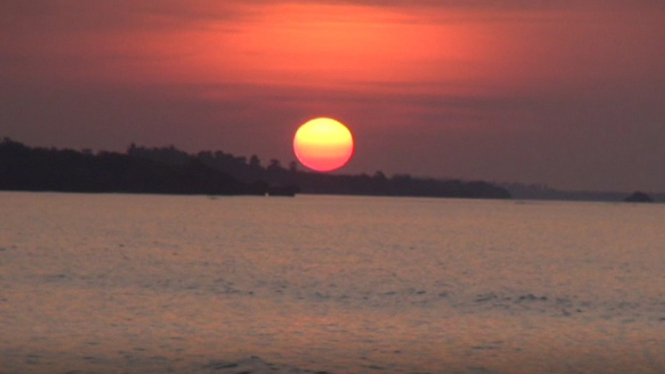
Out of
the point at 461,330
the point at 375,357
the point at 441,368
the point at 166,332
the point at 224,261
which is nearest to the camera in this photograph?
the point at 441,368

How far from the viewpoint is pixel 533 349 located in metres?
35.4

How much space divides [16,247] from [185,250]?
15.9 m

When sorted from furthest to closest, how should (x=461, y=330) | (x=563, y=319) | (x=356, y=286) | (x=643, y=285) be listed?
(x=643, y=285)
(x=356, y=286)
(x=563, y=319)
(x=461, y=330)

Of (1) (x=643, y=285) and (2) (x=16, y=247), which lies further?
(2) (x=16, y=247)

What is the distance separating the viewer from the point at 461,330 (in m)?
40.6

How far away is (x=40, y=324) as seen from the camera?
38.6m

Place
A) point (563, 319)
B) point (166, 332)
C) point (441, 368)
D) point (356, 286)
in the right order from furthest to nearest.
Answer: point (356, 286), point (563, 319), point (166, 332), point (441, 368)

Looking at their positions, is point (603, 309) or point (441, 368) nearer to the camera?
point (441, 368)

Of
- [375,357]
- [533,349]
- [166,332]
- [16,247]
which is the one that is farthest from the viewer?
[16,247]

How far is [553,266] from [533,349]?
51314mm

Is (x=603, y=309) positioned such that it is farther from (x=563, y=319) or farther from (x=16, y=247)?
(x=16, y=247)

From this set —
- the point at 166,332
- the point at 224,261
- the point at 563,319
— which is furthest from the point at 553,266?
the point at 166,332

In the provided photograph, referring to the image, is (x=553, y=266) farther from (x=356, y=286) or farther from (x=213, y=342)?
(x=213, y=342)

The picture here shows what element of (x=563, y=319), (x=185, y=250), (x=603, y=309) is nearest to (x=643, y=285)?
(x=603, y=309)
